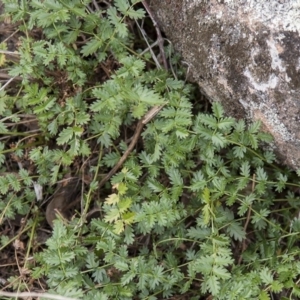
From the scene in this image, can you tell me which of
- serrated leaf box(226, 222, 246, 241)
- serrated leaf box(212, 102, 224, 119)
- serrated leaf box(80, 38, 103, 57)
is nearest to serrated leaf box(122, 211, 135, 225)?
serrated leaf box(226, 222, 246, 241)

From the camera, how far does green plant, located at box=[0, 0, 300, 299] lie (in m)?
2.34

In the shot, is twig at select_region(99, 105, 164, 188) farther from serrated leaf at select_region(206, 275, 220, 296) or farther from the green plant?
serrated leaf at select_region(206, 275, 220, 296)

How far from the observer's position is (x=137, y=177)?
2.50m

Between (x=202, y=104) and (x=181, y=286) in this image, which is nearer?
(x=181, y=286)

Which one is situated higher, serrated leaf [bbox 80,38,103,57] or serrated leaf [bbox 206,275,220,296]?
serrated leaf [bbox 80,38,103,57]

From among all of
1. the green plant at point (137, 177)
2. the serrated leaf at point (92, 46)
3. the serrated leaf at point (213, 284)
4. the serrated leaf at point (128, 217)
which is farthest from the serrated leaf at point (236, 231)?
the serrated leaf at point (92, 46)

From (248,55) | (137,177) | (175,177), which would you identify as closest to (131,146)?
(137,177)

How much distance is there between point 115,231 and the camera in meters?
2.39

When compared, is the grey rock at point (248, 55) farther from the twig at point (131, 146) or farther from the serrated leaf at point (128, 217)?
the serrated leaf at point (128, 217)

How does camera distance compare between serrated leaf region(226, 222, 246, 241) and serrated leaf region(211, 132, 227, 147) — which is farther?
serrated leaf region(226, 222, 246, 241)

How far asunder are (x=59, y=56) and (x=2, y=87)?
1.35 feet

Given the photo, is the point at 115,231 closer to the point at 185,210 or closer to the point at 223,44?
the point at 185,210

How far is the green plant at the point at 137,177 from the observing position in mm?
2342

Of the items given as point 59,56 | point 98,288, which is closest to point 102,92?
point 59,56
